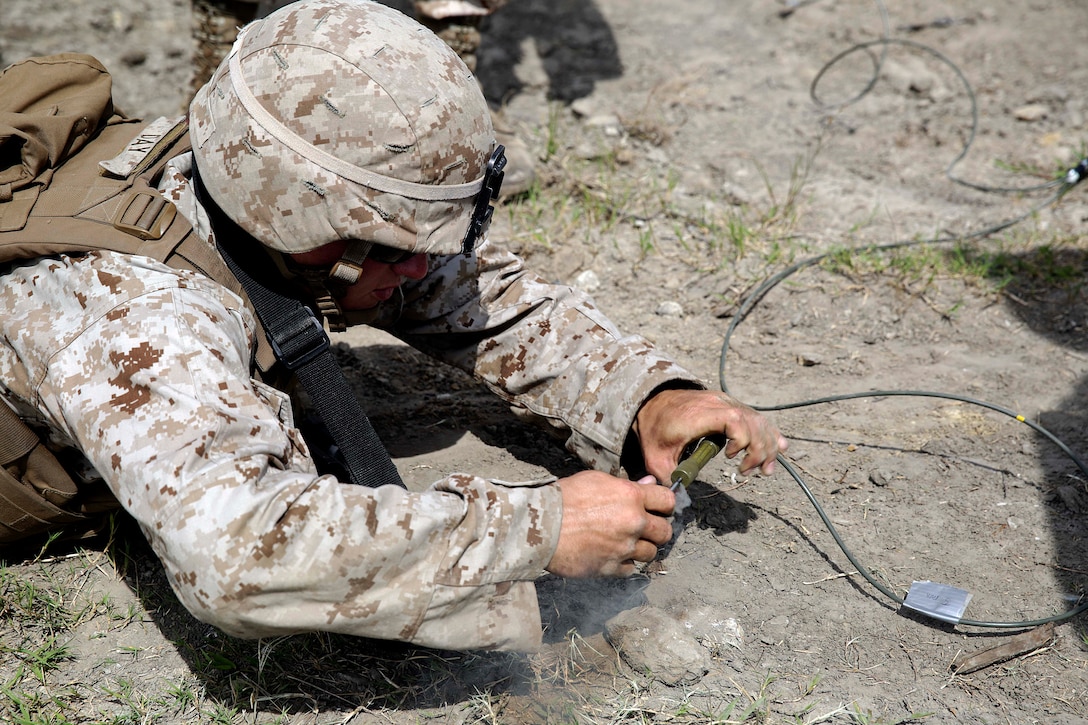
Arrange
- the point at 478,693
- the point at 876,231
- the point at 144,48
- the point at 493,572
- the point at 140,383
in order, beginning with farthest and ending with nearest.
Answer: the point at 144,48
the point at 876,231
the point at 478,693
the point at 493,572
the point at 140,383

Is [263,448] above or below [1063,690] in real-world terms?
above

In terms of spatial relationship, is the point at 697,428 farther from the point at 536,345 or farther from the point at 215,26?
the point at 215,26

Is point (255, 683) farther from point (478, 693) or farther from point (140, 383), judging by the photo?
point (140, 383)

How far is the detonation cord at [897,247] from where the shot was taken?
8.11 ft

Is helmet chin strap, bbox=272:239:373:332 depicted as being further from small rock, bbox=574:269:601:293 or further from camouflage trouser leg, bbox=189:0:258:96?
camouflage trouser leg, bbox=189:0:258:96

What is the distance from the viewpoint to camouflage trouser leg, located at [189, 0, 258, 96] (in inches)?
169

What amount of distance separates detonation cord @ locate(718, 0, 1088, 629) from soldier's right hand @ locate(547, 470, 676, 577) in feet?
2.62

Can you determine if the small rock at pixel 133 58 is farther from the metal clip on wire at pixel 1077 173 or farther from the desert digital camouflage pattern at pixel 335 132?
the metal clip on wire at pixel 1077 173

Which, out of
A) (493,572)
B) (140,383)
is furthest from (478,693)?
(140,383)

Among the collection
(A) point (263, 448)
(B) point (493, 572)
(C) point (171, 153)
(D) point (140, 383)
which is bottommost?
(B) point (493, 572)

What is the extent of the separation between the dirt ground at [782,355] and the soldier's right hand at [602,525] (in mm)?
409

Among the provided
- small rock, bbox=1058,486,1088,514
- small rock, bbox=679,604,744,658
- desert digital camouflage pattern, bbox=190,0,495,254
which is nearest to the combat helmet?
desert digital camouflage pattern, bbox=190,0,495,254

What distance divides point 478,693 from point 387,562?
0.61 metres

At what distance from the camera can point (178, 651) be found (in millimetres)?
2332
